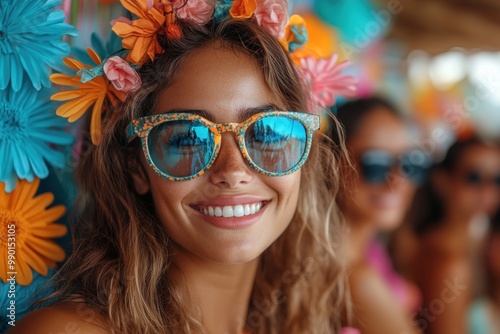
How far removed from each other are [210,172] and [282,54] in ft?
1.16

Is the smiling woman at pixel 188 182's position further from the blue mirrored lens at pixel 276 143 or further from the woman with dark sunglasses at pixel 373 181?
the woman with dark sunglasses at pixel 373 181

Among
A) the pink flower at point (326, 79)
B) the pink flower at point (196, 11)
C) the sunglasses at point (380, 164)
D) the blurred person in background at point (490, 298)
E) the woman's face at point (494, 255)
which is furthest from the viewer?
the woman's face at point (494, 255)

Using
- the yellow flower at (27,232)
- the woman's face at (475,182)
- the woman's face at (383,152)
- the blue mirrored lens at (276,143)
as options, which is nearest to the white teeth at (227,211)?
the blue mirrored lens at (276,143)

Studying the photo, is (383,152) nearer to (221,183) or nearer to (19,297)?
(221,183)

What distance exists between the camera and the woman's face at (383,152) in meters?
2.71

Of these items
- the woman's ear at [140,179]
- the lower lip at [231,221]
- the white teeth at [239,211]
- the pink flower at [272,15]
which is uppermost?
the pink flower at [272,15]

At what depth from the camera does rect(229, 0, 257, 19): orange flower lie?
5.07ft

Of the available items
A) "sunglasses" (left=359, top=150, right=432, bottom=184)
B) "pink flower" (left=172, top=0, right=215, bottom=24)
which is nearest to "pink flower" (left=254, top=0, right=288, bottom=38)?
"pink flower" (left=172, top=0, right=215, bottom=24)

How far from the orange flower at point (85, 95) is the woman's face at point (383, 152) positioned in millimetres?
1324

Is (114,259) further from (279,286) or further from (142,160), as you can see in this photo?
(279,286)

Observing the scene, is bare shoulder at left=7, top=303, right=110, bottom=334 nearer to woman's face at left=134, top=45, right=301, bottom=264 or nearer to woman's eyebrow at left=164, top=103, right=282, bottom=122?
woman's face at left=134, top=45, right=301, bottom=264

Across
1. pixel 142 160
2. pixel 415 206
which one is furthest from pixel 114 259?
pixel 415 206

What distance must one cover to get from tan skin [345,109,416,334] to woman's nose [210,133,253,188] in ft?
3.86

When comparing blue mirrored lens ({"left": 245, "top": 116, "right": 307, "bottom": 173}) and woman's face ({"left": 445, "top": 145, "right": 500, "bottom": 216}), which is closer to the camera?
blue mirrored lens ({"left": 245, "top": 116, "right": 307, "bottom": 173})
